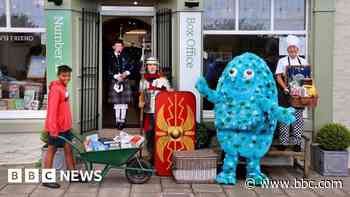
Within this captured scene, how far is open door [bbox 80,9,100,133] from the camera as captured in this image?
9.65 metres

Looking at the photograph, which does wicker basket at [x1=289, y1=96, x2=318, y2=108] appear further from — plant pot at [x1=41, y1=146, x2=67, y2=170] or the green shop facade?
plant pot at [x1=41, y1=146, x2=67, y2=170]

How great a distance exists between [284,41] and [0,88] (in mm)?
4903

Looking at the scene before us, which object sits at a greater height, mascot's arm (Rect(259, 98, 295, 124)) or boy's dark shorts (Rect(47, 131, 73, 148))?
mascot's arm (Rect(259, 98, 295, 124))

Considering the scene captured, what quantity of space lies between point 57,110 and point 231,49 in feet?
11.1

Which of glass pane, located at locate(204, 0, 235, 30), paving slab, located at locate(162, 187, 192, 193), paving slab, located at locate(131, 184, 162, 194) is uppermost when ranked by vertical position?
glass pane, located at locate(204, 0, 235, 30)

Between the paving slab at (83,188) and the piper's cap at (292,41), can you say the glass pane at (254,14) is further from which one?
the paving slab at (83,188)

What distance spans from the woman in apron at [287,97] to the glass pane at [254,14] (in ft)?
2.22

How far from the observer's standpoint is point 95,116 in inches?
394

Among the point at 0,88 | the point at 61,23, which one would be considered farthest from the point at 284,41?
the point at 0,88

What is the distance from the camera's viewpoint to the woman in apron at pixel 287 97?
347 inches

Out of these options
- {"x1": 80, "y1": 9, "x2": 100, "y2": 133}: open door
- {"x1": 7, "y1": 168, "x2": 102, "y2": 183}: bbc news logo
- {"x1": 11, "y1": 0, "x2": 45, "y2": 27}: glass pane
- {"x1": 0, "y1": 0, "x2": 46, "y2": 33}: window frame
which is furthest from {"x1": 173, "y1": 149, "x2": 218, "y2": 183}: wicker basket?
{"x1": 11, "y1": 0, "x2": 45, "y2": 27}: glass pane

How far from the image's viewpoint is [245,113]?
7941 millimetres

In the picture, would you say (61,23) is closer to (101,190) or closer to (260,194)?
(101,190)

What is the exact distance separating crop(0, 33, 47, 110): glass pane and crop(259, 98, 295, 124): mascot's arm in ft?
12.8
